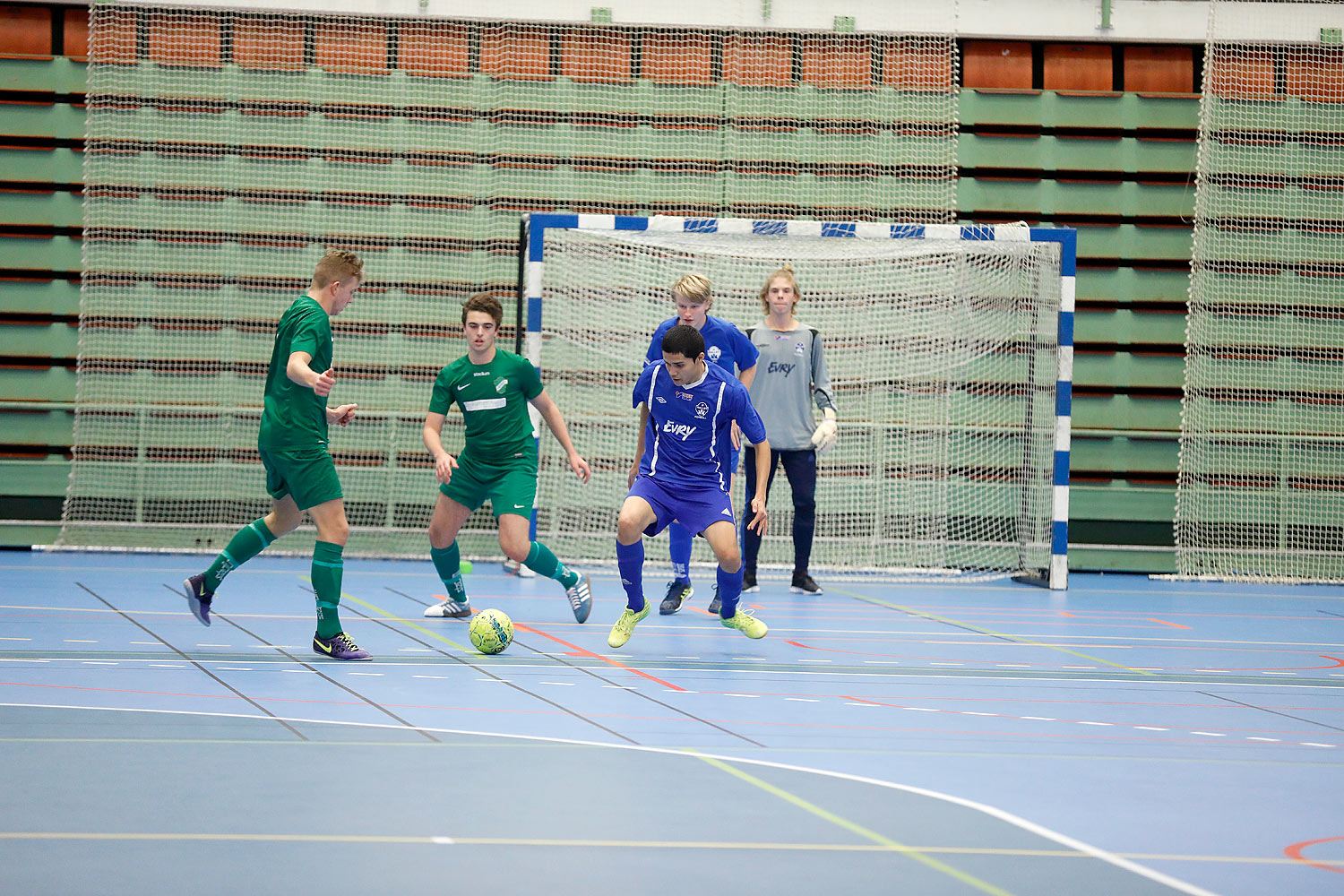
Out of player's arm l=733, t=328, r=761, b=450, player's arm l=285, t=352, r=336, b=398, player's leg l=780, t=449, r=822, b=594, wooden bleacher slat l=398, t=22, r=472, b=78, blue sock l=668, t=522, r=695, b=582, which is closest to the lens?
player's arm l=285, t=352, r=336, b=398

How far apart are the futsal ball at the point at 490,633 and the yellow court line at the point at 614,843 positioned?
278 centimetres

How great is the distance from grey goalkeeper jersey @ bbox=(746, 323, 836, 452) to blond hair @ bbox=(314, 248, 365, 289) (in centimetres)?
340

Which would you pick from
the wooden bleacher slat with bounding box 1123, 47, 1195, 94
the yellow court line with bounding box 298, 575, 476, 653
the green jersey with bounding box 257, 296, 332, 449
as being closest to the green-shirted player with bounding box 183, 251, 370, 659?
the green jersey with bounding box 257, 296, 332, 449

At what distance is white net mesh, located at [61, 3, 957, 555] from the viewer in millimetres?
11086

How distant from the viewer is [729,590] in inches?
259

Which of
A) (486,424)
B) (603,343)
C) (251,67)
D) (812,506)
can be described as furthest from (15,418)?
(812,506)

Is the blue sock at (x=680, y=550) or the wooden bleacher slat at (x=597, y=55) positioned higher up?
the wooden bleacher slat at (x=597, y=55)

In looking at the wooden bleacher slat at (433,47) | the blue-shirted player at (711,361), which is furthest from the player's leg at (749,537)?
the wooden bleacher slat at (433,47)

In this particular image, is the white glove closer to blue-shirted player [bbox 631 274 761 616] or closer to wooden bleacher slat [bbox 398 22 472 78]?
blue-shirted player [bbox 631 274 761 616]

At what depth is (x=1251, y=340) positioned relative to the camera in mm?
11578

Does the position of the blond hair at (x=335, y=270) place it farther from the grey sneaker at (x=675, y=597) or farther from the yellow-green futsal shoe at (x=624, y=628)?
the grey sneaker at (x=675, y=597)

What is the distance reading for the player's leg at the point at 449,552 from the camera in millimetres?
7016

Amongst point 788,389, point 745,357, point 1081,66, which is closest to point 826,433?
point 788,389

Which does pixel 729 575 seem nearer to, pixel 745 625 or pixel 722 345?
pixel 745 625
